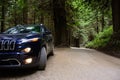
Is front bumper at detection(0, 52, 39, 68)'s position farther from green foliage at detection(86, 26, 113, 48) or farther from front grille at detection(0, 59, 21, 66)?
green foliage at detection(86, 26, 113, 48)

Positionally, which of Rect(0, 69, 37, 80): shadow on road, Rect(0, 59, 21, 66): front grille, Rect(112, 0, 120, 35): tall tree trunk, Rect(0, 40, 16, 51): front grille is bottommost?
Rect(0, 69, 37, 80): shadow on road

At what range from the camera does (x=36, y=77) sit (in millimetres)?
7156

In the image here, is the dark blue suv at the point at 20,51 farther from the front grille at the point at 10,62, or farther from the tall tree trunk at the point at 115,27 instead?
the tall tree trunk at the point at 115,27

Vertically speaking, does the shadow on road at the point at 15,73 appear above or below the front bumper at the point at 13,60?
below

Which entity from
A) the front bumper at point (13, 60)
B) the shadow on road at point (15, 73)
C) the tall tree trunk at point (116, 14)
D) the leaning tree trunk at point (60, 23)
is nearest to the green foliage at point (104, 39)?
the tall tree trunk at point (116, 14)

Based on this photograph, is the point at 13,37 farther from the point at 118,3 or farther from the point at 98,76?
the point at 118,3

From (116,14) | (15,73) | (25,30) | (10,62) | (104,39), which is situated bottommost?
(15,73)

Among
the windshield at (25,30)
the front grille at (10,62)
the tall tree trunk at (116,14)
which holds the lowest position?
the front grille at (10,62)

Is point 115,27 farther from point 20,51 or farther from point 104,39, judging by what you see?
point 20,51

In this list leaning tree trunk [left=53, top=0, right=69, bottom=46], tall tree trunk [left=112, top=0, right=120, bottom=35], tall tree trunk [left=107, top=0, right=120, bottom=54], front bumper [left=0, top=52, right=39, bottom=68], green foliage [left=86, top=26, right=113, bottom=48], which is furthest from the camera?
leaning tree trunk [left=53, top=0, right=69, bottom=46]

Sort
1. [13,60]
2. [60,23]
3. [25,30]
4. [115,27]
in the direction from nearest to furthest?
[13,60] → [25,30] → [115,27] → [60,23]

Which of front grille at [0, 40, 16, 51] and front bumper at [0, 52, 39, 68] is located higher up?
front grille at [0, 40, 16, 51]

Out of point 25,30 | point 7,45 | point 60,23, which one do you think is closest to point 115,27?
point 60,23

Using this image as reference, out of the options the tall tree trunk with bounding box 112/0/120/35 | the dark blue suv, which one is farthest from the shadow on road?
the tall tree trunk with bounding box 112/0/120/35
